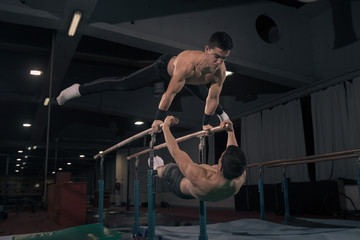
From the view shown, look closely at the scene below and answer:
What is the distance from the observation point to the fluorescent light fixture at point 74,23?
490 cm

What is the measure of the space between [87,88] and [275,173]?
571 centimetres

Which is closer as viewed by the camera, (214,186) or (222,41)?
(214,186)

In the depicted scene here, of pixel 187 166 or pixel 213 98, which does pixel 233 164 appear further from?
pixel 213 98

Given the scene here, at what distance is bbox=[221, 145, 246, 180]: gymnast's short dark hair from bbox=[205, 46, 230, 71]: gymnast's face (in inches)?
36.8

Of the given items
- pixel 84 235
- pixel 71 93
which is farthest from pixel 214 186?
pixel 71 93

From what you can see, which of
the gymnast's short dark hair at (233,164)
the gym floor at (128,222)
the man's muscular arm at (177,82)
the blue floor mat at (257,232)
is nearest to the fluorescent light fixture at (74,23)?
the man's muscular arm at (177,82)

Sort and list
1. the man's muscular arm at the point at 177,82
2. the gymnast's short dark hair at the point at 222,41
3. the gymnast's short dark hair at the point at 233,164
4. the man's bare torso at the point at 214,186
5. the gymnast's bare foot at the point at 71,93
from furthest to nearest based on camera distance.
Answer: the gymnast's bare foot at the point at 71,93
the man's muscular arm at the point at 177,82
the gymnast's short dark hair at the point at 222,41
the man's bare torso at the point at 214,186
the gymnast's short dark hair at the point at 233,164

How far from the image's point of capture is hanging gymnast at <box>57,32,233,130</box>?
2978 mm

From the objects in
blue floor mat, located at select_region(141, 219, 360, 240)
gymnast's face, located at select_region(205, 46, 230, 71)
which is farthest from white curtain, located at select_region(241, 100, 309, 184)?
gymnast's face, located at select_region(205, 46, 230, 71)

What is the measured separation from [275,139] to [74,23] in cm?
552

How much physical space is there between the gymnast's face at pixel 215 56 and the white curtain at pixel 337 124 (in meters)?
4.44

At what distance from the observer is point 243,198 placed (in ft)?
28.3

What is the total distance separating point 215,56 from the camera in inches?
117

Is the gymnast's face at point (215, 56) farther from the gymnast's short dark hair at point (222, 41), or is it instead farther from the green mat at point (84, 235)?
the green mat at point (84, 235)
